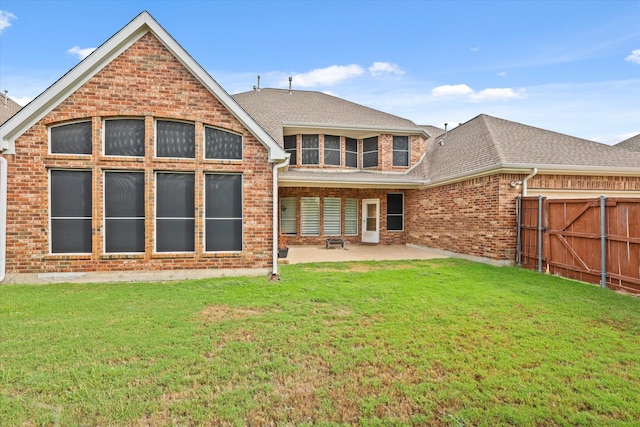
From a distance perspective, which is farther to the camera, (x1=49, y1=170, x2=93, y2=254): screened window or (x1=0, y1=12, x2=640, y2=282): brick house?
(x1=49, y1=170, x2=93, y2=254): screened window

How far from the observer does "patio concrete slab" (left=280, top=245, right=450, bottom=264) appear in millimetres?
11336

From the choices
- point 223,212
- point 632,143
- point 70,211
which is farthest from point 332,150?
point 632,143

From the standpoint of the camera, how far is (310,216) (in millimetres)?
15422

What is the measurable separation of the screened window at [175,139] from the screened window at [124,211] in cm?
88

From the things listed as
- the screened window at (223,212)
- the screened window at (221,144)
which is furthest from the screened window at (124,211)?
the screened window at (221,144)

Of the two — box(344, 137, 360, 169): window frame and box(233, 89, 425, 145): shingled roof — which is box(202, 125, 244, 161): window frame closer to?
box(233, 89, 425, 145): shingled roof

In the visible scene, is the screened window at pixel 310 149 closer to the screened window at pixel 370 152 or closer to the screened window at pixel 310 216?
the screened window at pixel 310 216

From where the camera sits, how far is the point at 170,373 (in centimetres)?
331

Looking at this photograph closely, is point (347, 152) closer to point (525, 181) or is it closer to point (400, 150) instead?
point (400, 150)

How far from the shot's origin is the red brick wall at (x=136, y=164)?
730 cm

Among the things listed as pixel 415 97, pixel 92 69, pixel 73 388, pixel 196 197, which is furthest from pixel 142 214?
pixel 415 97

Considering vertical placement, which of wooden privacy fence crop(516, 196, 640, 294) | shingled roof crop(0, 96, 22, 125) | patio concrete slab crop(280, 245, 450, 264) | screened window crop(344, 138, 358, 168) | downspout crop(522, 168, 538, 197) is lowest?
patio concrete slab crop(280, 245, 450, 264)

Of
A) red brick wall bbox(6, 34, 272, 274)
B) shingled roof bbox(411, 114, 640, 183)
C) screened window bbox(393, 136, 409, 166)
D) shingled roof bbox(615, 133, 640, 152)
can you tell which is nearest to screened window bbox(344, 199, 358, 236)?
screened window bbox(393, 136, 409, 166)

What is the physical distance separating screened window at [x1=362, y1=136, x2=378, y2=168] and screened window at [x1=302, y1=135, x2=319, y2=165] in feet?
8.44
